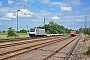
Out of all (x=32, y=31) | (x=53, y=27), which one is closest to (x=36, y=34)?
(x=32, y=31)

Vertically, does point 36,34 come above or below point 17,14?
below

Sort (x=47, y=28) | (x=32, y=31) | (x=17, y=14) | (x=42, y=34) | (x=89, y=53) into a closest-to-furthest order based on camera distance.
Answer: (x=89, y=53)
(x=17, y=14)
(x=32, y=31)
(x=42, y=34)
(x=47, y=28)

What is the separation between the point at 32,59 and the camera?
13.4 metres

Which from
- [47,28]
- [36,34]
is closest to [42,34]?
[36,34]

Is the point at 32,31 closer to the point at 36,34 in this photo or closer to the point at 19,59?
the point at 36,34

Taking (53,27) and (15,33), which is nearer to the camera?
(15,33)

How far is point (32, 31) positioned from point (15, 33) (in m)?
8.49

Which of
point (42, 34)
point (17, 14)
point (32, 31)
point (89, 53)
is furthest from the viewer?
point (42, 34)

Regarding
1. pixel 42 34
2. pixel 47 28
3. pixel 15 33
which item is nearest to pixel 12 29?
pixel 15 33

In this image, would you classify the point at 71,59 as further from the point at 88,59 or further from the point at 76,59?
the point at 88,59

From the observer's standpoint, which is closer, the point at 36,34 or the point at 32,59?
the point at 32,59

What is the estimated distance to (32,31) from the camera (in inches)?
2557

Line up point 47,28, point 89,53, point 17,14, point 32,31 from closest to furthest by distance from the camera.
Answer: point 89,53 → point 17,14 → point 32,31 → point 47,28

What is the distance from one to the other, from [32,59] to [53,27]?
365 feet
